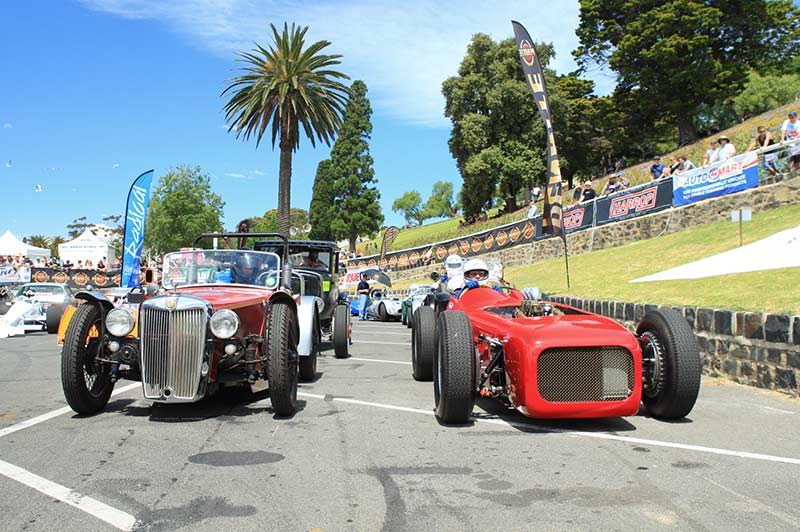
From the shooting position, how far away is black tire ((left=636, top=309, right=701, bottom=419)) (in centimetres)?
563

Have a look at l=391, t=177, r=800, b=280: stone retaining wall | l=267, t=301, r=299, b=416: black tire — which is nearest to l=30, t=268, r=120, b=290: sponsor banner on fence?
l=391, t=177, r=800, b=280: stone retaining wall

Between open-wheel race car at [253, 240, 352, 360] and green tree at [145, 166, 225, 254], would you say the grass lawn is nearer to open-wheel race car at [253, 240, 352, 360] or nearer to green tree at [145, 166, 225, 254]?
open-wheel race car at [253, 240, 352, 360]

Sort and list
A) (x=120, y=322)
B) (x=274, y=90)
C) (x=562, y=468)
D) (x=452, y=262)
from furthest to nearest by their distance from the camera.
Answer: (x=274, y=90), (x=452, y=262), (x=120, y=322), (x=562, y=468)

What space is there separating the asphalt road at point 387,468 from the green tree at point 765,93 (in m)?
45.0

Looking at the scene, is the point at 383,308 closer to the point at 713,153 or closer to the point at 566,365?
the point at 713,153

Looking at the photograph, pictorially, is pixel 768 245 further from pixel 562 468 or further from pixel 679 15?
pixel 679 15

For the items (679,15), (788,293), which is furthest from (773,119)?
(788,293)

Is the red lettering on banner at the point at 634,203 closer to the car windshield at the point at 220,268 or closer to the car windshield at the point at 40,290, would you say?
the car windshield at the point at 220,268

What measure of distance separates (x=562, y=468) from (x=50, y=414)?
4.96m

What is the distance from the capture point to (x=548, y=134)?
13.8m

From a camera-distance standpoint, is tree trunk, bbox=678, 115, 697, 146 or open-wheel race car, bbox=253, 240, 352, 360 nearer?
open-wheel race car, bbox=253, 240, 352, 360

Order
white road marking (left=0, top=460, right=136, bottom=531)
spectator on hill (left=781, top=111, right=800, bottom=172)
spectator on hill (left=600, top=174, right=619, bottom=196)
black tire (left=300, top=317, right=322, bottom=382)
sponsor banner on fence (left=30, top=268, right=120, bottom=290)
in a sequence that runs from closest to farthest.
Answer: white road marking (left=0, top=460, right=136, bottom=531) → black tire (left=300, top=317, right=322, bottom=382) → spectator on hill (left=781, top=111, right=800, bottom=172) → spectator on hill (left=600, top=174, right=619, bottom=196) → sponsor banner on fence (left=30, top=268, right=120, bottom=290)

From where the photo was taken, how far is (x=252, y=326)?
6.86 metres

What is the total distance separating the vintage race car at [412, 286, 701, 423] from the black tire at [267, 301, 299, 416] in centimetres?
140
